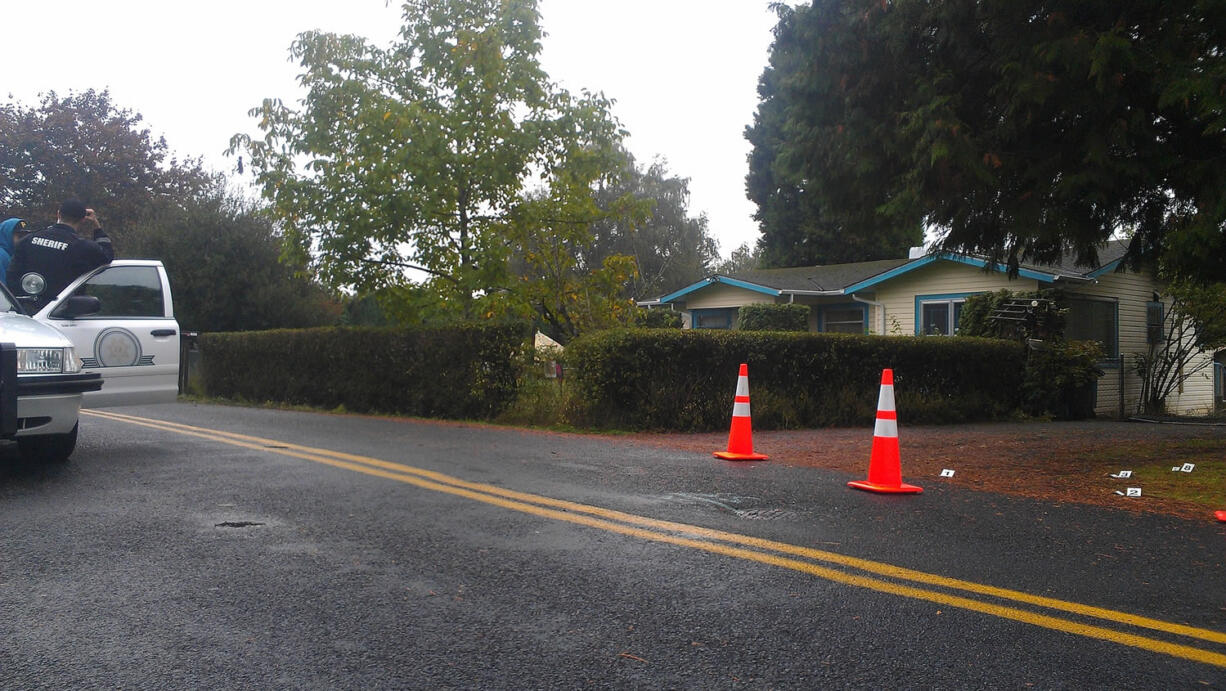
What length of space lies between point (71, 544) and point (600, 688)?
129 inches

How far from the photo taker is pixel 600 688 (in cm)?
302

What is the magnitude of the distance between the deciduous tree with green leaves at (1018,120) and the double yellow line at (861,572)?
4783 millimetres

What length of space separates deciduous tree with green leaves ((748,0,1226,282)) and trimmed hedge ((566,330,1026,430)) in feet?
9.98

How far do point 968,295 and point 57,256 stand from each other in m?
18.2

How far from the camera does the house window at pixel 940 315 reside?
70.8ft

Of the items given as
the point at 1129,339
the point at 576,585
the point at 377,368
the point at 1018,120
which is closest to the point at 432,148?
the point at 377,368

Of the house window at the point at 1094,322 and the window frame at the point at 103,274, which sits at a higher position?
the house window at the point at 1094,322

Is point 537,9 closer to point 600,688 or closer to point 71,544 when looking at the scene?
point 71,544

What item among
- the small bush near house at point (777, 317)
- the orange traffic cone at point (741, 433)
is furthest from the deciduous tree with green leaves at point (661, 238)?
the orange traffic cone at point (741, 433)

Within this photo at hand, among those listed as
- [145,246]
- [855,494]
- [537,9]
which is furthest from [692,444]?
[145,246]

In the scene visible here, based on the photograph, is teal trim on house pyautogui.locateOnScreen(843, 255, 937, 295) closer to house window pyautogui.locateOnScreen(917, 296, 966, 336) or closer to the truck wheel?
house window pyautogui.locateOnScreen(917, 296, 966, 336)

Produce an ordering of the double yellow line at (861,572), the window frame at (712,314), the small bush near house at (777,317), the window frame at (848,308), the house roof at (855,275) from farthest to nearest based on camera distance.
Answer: the window frame at (712,314), the window frame at (848,308), the small bush near house at (777,317), the house roof at (855,275), the double yellow line at (861,572)

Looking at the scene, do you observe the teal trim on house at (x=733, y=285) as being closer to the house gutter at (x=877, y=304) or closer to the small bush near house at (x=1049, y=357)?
the house gutter at (x=877, y=304)

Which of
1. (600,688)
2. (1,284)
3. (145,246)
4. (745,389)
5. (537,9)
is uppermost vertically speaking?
(537,9)
